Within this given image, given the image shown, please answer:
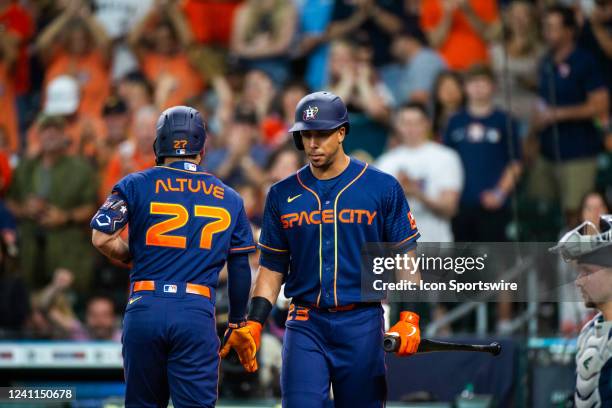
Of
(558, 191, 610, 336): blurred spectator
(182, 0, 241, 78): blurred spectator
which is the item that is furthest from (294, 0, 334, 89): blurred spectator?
(558, 191, 610, 336): blurred spectator

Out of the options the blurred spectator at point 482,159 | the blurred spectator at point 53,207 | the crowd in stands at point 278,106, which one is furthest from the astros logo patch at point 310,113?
the blurred spectator at point 53,207

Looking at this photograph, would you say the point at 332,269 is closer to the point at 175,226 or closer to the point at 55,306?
the point at 175,226

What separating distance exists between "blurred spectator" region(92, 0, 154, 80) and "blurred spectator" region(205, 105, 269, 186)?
5.19ft

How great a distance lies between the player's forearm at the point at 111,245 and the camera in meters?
5.75

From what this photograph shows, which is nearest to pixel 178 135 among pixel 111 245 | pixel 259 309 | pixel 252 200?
pixel 111 245

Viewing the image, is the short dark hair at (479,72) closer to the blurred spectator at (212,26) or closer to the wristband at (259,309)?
the blurred spectator at (212,26)

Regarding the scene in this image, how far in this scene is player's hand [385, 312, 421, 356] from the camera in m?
5.72

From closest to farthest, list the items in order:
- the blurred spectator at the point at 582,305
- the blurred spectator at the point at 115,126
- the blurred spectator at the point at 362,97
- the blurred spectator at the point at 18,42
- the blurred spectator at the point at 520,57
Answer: the blurred spectator at the point at 582,305
the blurred spectator at the point at 520,57
the blurred spectator at the point at 362,97
the blurred spectator at the point at 115,126
the blurred spectator at the point at 18,42

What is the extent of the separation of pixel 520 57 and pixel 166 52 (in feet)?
12.5

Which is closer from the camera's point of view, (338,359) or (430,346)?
(338,359)

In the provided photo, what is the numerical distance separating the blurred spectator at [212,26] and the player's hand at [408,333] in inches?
264

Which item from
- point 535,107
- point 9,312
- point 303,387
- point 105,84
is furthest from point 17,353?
point 535,107

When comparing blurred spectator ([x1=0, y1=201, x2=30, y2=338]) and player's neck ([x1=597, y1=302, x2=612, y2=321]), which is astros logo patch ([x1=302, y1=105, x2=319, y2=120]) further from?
blurred spectator ([x1=0, y1=201, x2=30, y2=338])

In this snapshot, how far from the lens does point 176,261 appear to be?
5.80 m
